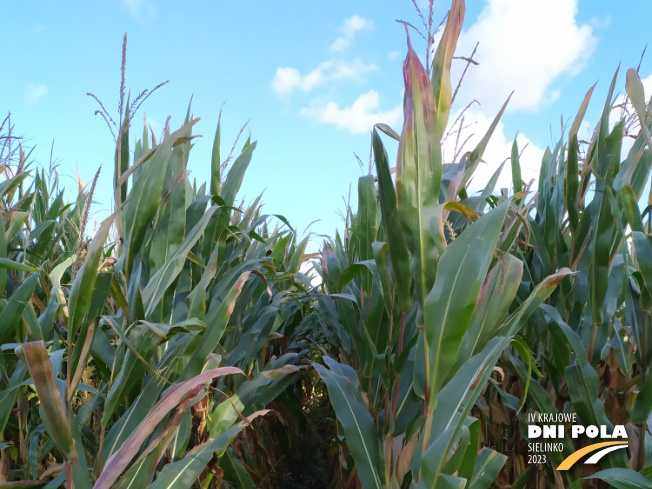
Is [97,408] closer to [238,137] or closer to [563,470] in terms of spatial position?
[238,137]

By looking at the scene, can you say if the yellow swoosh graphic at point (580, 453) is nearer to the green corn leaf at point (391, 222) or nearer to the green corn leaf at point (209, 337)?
the green corn leaf at point (391, 222)

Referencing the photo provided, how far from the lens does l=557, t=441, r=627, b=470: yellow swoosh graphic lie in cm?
145

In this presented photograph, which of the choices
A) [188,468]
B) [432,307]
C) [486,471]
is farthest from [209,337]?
[486,471]

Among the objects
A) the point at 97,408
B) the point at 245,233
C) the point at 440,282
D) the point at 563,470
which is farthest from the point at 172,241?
the point at 563,470

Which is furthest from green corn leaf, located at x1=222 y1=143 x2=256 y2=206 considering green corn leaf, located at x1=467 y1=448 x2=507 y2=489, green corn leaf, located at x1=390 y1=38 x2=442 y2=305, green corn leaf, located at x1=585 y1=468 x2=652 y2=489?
green corn leaf, located at x1=585 y1=468 x2=652 y2=489

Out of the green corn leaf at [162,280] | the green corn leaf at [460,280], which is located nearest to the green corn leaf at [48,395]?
the green corn leaf at [162,280]

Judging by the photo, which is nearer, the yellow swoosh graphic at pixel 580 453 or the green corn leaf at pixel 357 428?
the green corn leaf at pixel 357 428

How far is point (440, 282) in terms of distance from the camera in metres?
0.94

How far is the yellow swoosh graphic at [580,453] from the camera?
1454 mm

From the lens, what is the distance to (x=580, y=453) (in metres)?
1.48

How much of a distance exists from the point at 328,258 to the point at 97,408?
2.81 feet

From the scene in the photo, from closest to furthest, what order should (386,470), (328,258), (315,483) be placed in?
(386,470) < (328,258) < (315,483)

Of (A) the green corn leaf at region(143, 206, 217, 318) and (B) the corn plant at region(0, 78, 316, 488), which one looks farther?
(A) the green corn leaf at region(143, 206, 217, 318)

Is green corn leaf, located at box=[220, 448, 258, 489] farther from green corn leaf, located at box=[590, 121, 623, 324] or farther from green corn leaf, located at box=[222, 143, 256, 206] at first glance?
green corn leaf, located at box=[590, 121, 623, 324]
